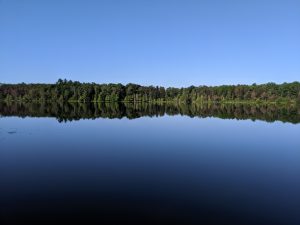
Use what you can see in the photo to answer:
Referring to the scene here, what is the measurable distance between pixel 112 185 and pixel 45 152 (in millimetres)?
9496

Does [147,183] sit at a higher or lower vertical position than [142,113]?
lower

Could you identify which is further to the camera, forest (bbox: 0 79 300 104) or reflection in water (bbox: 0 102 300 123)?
forest (bbox: 0 79 300 104)

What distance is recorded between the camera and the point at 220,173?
16.3m

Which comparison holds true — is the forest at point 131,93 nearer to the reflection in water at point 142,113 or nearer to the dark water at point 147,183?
the reflection in water at point 142,113

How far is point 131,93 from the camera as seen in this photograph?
523 ft

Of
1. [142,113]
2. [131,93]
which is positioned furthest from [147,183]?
[131,93]

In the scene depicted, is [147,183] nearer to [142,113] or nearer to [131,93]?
[142,113]

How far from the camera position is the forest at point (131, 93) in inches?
5487

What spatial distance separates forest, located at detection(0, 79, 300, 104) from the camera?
139 m

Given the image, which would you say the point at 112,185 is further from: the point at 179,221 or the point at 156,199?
the point at 179,221

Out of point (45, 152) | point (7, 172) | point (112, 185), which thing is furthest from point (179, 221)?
point (45, 152)

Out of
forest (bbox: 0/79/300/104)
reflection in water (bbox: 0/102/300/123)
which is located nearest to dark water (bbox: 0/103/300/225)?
reflection in water (bbox: 0/102/300/123)

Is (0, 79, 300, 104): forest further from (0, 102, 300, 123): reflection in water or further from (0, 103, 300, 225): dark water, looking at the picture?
(0, 103, 300, 225): dark water

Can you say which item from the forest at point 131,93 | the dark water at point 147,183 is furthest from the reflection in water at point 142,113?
the forest at point 131,93
